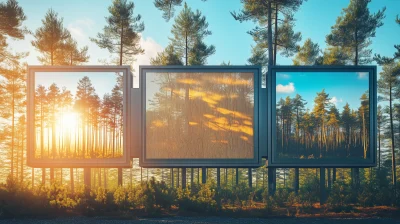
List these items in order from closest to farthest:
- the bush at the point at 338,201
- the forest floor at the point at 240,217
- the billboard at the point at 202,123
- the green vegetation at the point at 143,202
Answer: the forest floor at the point at 240,217 → the green vegetation at the point at 143,202 → the bush at the point at 338,201 → the billboard at the point at 202,123

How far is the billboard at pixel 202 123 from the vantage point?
10766mm

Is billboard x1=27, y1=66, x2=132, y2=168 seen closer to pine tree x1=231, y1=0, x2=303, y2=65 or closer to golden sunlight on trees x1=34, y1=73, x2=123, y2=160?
golden sunlight on trees x1=34, y1=73, x2=123, y2=160

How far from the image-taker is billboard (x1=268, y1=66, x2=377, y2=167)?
35.7 feet

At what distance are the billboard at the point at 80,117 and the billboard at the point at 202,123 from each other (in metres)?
1.10

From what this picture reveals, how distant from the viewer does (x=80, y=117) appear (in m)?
11.1

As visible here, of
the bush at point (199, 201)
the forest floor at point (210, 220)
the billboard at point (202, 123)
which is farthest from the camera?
the billboard at point (202, 123)

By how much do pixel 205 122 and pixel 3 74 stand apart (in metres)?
16.0

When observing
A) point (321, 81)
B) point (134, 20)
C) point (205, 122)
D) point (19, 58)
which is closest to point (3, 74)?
point (19, 58)

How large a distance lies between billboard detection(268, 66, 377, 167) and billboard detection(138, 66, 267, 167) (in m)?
0.96

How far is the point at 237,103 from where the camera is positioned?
35.5 feet

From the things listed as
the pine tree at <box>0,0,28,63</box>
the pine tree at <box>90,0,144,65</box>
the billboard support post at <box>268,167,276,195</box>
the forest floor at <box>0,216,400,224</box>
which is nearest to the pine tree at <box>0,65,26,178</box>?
the pine tree at <box>0,0,28,63</box>

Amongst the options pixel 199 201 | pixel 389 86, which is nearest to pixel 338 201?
pixel 199 201

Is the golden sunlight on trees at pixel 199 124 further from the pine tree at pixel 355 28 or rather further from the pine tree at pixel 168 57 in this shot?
the pine tree at pixel 355 28

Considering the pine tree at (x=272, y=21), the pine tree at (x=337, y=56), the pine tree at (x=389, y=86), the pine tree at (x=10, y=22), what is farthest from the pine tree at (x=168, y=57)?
the pine tree at (x=389, y=86)
